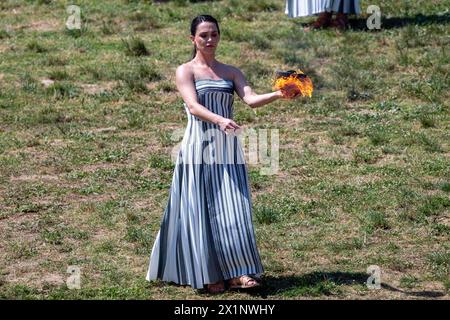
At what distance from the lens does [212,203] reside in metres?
7.75

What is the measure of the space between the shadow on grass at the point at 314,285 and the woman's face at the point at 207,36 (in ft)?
5.17

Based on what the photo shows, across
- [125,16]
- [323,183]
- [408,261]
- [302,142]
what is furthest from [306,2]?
[408,261]

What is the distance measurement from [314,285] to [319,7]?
7.14m

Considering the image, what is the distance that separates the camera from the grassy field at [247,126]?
27.4ft

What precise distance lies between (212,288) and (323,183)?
255 cm

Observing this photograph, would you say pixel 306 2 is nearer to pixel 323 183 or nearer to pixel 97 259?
pixel 323 183

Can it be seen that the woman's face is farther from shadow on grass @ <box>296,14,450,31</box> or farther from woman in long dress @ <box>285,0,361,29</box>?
shadow on grass @ <box>296,14,450,31</box>

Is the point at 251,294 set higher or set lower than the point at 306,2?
lower

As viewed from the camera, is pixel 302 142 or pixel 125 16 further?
pixel 125 16

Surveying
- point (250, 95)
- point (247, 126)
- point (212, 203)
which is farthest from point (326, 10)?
point (212, 203)

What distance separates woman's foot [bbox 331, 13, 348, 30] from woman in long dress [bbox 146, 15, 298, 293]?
693cm

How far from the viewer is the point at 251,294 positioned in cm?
774

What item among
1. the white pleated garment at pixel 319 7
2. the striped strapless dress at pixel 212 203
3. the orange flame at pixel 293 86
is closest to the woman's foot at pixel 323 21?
the white pleated garment at pixel 319 7

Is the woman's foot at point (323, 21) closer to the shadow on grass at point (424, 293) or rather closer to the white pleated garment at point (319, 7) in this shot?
the white pleated garment at point (319, 7)
